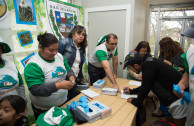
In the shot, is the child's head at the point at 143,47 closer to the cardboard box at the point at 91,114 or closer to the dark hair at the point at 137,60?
the dark hair at the point at 137,60

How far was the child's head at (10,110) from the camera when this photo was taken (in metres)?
1.02

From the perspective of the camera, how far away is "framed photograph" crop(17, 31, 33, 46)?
77.6 inches

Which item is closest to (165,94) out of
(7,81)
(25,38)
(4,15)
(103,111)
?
(103,111)

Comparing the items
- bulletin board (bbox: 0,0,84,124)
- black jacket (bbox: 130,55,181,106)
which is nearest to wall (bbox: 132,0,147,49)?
bulletin board (bbox: 0,0,84,124)

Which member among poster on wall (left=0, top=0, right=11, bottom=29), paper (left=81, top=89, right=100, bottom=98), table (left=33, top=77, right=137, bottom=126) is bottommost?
table (left=33, top=77, right=137, bottom=126)

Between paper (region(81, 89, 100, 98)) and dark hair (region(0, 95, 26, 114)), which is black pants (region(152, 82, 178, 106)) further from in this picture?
dark hair (region(0, 95, 26, 114))

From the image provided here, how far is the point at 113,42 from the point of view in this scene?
2029 millimetres

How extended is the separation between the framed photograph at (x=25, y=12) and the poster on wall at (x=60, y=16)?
342 millimetres

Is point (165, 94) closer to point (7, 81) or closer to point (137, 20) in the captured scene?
point (7, 81)

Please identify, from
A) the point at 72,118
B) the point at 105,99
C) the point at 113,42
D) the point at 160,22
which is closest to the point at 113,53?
the point at 113,42

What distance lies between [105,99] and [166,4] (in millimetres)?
3634

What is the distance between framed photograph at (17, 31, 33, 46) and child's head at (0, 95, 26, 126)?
1.16m

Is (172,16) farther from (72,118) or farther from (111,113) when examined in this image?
(72,118)

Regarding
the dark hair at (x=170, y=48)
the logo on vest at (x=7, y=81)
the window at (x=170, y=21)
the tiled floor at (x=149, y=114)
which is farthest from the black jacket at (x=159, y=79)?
the window at (x=170, y=21)
